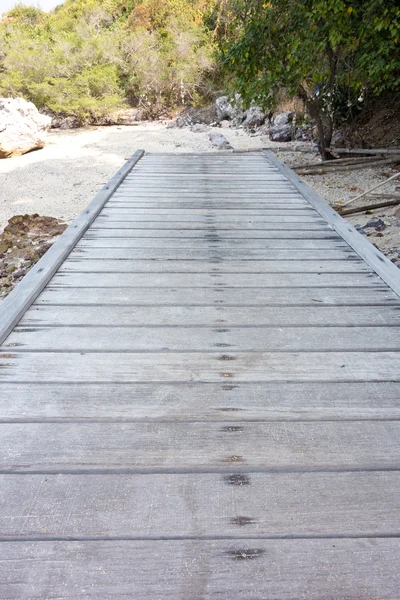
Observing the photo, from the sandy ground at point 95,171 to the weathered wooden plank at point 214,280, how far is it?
6.74 ft

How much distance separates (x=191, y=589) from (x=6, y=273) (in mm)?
4425

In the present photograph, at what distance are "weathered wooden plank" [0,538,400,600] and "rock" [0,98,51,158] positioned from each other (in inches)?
453

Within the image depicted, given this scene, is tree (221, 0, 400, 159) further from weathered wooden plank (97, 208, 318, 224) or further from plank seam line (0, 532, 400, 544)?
plank seam line (0, 532, 400, 544)

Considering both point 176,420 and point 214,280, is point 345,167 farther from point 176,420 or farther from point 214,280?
point 176,420

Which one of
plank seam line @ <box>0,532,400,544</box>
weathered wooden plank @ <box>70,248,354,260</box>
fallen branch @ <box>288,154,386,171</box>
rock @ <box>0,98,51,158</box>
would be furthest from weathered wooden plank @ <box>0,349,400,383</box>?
rock @ <box>0,98,51,158</box>

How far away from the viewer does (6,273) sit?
492 cm

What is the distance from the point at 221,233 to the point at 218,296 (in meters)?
1.08

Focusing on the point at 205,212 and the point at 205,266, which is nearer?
the point at 205,266

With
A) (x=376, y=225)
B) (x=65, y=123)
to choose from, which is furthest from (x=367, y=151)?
(x=65, y=123)

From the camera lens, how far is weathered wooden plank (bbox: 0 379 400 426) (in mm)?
1479

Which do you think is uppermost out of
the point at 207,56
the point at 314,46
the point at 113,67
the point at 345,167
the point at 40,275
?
the point at 207,56

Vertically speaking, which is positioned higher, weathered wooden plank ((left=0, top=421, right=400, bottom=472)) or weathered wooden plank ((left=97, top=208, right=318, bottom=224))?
weathered wooden plank ((left=97, top=208, right=318, bottom=224))

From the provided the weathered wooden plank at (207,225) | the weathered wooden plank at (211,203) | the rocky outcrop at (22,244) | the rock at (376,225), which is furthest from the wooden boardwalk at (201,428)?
the rock at (376,225)

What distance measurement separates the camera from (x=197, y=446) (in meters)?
1.36
